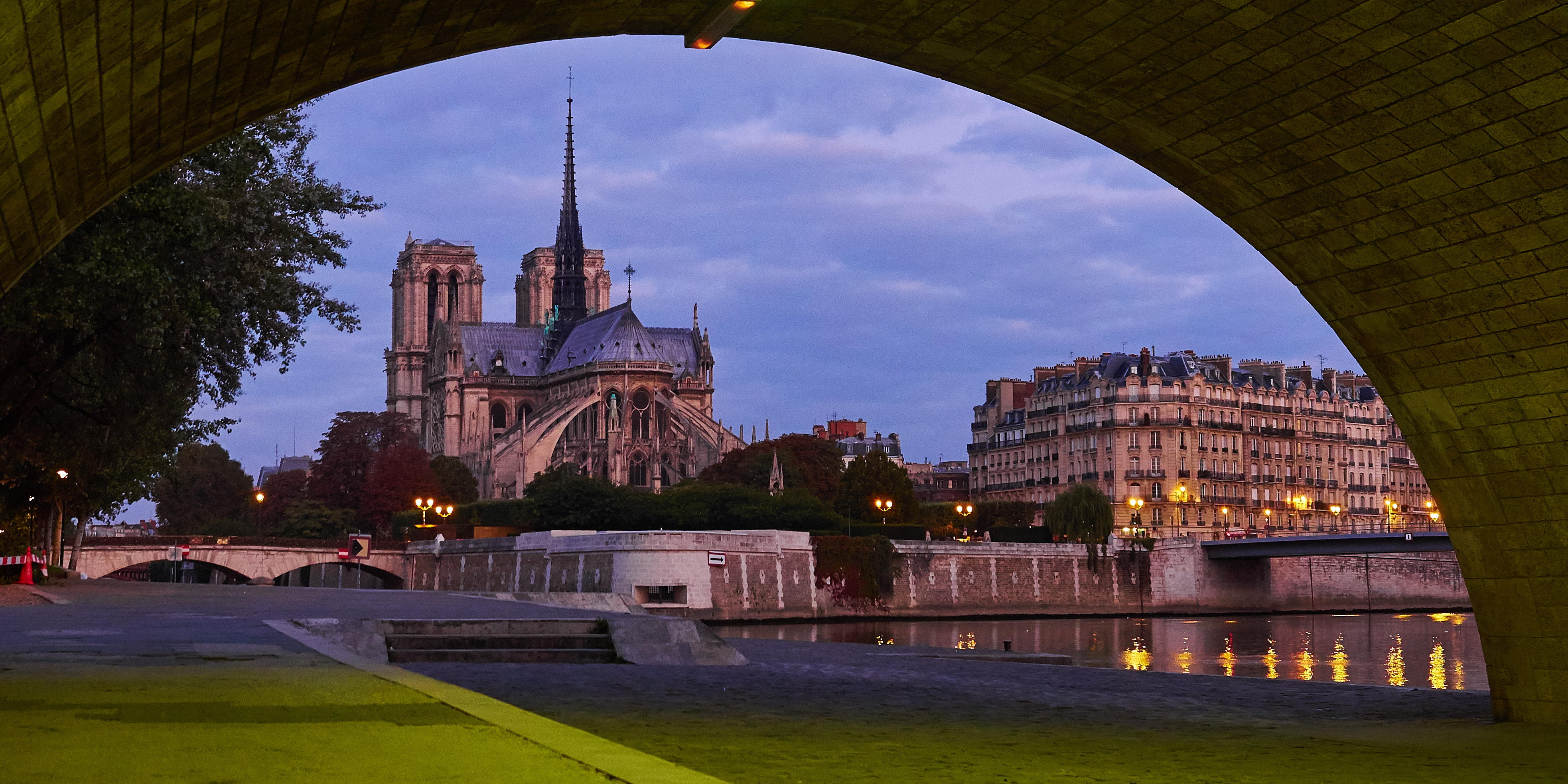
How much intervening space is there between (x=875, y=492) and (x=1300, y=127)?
84.8 m

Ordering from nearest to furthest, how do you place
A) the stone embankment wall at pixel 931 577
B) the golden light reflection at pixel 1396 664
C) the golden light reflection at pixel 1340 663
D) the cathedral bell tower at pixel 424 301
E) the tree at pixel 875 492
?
the golden light reflection at pixel 1396 664
the golden light reflection at pixel 1340 663
the stone embankment wall at pixel 931 577
the tree at pixel 875 492
the cathedral bell tower at pixel 424 301

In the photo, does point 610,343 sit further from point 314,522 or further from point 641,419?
point 314,522

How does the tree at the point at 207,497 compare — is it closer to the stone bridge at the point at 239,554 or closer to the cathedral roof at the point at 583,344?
the cathedral roof at the point at 583,344

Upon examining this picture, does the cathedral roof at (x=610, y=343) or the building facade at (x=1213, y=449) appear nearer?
the building facade at (x=1213, y=449)

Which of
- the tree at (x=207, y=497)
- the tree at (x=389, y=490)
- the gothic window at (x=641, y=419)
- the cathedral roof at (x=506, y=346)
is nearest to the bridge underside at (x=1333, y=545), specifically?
the gothic window at (x=641, y=419)

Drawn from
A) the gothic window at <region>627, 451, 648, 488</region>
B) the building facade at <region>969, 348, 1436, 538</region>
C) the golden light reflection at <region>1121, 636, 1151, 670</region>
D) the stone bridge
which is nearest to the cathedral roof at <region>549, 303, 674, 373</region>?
the gothic window at <region>627, 451, 648, 488</region>

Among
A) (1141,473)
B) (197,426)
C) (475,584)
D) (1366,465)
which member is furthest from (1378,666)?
(1366,465)

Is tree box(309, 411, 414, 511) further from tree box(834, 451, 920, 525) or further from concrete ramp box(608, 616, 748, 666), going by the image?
concrete ramp box(608, 616, 748, 666)

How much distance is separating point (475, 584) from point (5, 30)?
233ft

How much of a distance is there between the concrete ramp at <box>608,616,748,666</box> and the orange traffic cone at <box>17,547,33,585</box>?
2644 centimetres

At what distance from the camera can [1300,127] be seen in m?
11.5

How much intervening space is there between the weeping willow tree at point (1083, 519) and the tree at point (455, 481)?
1899 inches

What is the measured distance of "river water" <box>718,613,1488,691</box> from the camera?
38.0 metres

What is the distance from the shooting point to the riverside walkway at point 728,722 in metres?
8.05
